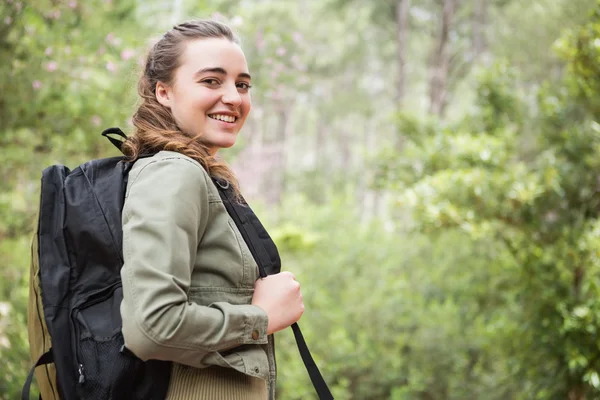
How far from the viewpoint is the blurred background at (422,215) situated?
3910 mm

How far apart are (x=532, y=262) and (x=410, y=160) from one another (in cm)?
178

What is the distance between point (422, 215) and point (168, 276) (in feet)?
10.4

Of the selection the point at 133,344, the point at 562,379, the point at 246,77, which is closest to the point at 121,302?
the point at 133,344

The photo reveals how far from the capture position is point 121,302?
128 centimetres

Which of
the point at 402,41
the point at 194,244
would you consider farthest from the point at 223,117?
the point at 402,41

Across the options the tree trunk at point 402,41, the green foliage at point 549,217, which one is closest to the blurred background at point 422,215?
the green foliage at point 549,217

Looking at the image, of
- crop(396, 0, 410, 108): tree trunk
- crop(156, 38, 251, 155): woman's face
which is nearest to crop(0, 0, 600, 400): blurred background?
crop(156, 38, 251, 155): woman's face

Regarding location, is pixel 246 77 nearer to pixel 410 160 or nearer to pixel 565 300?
pixel 565 300

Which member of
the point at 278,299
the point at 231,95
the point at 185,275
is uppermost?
the point at 231,95

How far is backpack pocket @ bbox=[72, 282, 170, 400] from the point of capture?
1.27 m

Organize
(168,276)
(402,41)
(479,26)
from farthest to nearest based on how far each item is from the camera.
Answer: (479,26) < (402,41) < (168,276)

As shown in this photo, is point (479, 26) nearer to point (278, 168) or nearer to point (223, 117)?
point (278, 168)

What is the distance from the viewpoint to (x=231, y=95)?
5.02 feet

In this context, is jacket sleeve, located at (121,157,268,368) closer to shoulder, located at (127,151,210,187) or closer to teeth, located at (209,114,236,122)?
shoulder, located at (127,151,210,187)
